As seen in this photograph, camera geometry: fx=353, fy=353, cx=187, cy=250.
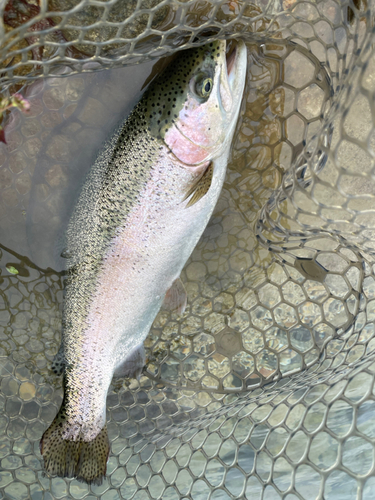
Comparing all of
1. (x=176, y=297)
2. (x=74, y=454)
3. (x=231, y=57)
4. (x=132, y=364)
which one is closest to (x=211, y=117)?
(x=231, y=57)

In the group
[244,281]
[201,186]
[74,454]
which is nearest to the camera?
[201,186]

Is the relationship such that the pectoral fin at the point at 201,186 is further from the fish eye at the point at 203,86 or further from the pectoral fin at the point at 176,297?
the pectoral fin at the point at 176,297

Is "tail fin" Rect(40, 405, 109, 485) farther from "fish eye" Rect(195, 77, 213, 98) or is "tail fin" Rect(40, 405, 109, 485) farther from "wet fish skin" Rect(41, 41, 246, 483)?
"fish eye" Rect(195, 77, 213, 98)

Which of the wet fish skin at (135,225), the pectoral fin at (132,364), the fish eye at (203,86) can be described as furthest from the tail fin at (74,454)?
the fish eye at (203,86)

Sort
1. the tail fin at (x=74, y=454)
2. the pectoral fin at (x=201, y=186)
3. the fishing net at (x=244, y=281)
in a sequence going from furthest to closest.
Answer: the tail fin at (x=74, y=454) < the pectoral fin at (x=201, y=186) < the fishing net at (x=244, y=281)

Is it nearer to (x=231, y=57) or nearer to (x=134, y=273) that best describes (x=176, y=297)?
(x=134, y=273)
